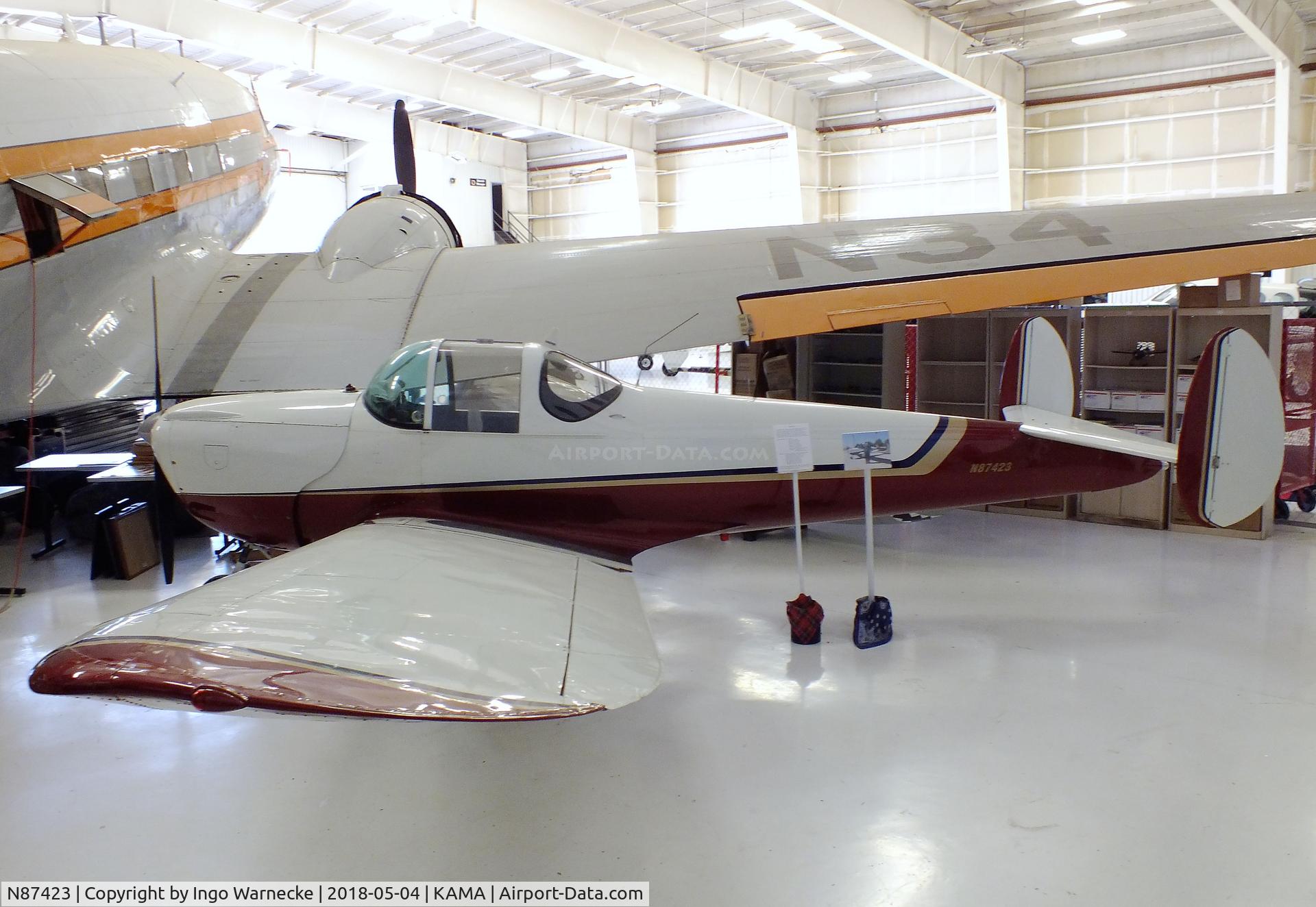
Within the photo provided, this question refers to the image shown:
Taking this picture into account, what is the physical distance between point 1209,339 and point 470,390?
5.89 m

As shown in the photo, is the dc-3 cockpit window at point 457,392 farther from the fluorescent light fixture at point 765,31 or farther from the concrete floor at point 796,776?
the fluorescent light fixture at point 765,31

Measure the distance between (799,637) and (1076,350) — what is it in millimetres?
4456

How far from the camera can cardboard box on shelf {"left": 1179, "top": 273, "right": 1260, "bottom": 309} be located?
22.4ft

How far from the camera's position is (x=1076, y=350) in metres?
7.77

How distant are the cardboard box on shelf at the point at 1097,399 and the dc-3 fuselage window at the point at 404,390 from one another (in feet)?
18.9

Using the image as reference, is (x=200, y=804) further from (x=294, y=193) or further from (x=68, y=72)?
(x=294, y=193)

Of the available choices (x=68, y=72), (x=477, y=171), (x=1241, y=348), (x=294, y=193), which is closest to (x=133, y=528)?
(x=68, y=72)

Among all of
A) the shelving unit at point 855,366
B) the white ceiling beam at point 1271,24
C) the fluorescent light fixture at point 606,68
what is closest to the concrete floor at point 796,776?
the shelving unit at point 855,366

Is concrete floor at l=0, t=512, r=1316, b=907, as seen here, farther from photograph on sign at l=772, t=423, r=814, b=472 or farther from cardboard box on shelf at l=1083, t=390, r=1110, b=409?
cardboard box on shelf at l=1083, t=390, r=1110, b=409

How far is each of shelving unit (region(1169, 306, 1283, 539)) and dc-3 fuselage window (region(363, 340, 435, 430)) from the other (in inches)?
211

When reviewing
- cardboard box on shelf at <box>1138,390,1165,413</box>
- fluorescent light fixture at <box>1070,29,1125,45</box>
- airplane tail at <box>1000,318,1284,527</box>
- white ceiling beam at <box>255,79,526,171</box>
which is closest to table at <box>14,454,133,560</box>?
airplane tail at <box>1000,318,1284,527</box>

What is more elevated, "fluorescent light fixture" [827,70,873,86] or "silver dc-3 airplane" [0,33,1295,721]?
"fluorescent light fixture" [827,70,873,86]

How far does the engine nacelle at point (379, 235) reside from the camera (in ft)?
23.5

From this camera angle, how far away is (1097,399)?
25.0 ft
